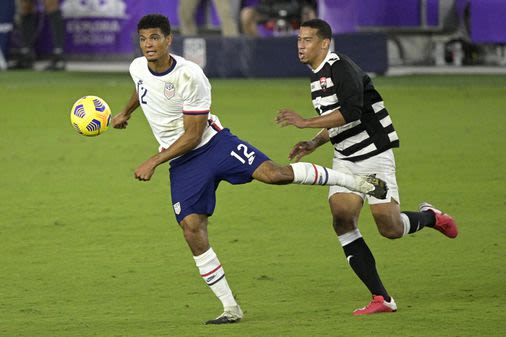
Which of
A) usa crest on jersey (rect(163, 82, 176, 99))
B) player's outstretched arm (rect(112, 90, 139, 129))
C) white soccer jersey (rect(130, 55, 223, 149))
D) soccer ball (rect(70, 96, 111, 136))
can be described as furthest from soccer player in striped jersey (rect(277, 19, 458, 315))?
soccer ball (rect(70, 96, 111, 136))

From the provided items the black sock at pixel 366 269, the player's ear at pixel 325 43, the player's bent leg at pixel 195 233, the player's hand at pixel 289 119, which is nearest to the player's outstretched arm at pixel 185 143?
the player's bent leg at pixel 195 233

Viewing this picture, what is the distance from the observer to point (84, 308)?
851 centimetres

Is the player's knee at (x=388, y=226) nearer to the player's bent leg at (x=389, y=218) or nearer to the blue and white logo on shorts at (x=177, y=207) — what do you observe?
the player's bent leg at (x=389, y=218)

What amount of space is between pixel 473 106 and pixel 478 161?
5086 mm

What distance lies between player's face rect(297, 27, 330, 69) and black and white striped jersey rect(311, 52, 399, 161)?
0.18ft

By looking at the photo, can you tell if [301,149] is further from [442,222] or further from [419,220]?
[442,222]

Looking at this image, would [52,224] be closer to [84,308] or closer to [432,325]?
[84,308]

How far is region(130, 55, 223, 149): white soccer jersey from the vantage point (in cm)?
794

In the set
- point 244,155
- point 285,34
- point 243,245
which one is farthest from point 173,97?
point 285,34

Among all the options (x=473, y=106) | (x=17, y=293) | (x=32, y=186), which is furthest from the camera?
(x=473, y=106)

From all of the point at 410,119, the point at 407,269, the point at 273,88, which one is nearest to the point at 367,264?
the point at 407,269

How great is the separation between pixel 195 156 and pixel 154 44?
77cm

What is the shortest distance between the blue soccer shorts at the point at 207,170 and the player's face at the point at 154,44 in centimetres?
65

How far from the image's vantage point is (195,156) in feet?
26.5
